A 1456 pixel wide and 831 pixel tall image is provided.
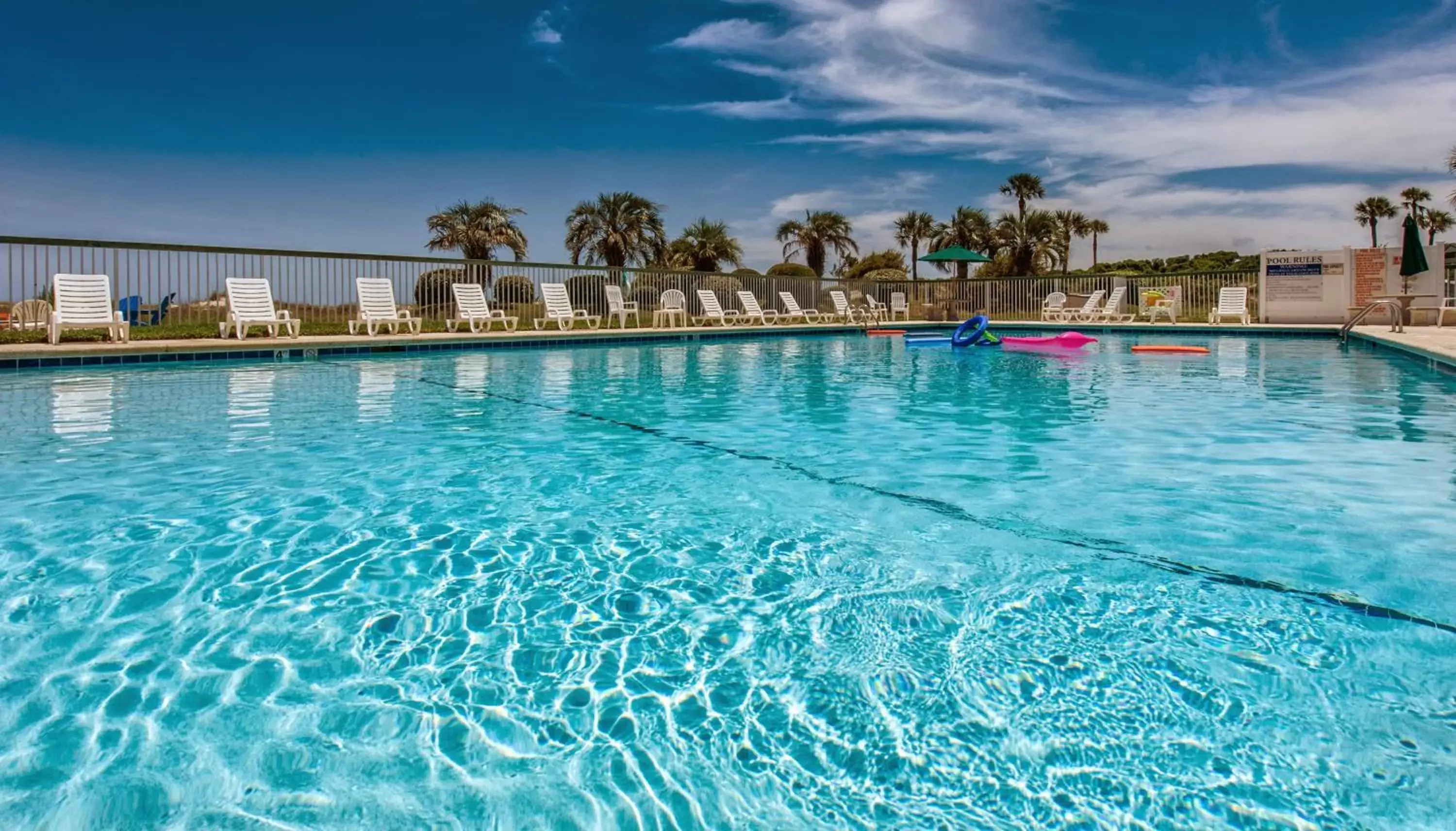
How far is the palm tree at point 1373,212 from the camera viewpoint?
4638 centimetres

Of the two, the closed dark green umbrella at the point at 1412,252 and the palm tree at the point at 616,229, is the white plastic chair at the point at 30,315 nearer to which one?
the closed dark green umbrella at the point at 1412,252

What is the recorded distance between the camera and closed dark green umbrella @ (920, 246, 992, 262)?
71.2 ft

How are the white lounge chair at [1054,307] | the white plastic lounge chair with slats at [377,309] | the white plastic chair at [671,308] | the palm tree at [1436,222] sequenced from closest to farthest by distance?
the white plastic lounge chair with slats at [377,309] < the white plastic chair at [671,308] < the white lounge chair at [1054,307] < the palm tree at [1436,222]

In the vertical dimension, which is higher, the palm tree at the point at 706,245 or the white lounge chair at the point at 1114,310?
the palm tree at the point at 706,245

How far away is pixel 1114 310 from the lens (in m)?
19.2

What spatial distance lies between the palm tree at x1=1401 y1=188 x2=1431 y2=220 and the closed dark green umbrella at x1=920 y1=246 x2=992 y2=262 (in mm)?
35866

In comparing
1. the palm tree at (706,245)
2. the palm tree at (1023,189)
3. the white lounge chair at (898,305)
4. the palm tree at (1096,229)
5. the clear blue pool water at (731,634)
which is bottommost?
the clear blue pool water at (731,634)

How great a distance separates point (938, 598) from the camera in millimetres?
2232

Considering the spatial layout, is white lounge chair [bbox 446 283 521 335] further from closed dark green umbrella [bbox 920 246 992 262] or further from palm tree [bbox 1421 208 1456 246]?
palm tree [bbox 1421 208 1456 246]

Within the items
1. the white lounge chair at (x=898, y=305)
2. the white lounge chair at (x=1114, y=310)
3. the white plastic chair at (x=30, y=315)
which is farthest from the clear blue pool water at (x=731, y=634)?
the white lounge chair at (x=898, y=305)

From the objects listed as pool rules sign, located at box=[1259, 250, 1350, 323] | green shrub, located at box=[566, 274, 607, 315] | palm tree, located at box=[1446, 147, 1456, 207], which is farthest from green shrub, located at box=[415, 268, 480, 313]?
palm tree, located at box=[1446, 147, 1456, 207]

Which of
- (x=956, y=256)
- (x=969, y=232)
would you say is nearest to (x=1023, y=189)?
(x=969, y=232)

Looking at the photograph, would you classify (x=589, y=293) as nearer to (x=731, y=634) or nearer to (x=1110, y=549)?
(x=1110, y=549)

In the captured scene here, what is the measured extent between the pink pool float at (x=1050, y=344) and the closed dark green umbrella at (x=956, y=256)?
8.85 meters
